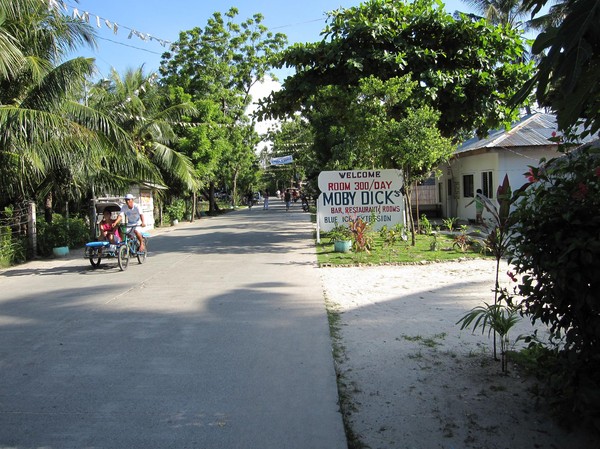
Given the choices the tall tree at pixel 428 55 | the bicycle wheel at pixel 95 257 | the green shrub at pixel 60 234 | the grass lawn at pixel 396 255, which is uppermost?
the tall tree at pixel 428 55

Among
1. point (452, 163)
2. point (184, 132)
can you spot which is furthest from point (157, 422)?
point (184, 132)

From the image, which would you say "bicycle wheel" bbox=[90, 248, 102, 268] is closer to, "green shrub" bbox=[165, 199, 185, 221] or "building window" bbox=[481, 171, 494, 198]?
"building window" bbox=[481, 171, 494, 198]

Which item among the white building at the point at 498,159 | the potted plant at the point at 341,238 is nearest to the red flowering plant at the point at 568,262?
the potted plant at the point at 341,238

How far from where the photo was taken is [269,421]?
3553 millimetres

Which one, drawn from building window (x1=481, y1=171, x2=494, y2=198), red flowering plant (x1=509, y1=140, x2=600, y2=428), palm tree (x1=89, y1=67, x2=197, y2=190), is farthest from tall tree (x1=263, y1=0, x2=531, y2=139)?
red flowering plant (x1=509, y1=140, x2=600, y2=428)

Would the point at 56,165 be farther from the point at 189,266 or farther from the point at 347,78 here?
the point at 347,78

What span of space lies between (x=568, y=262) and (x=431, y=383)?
178 cm

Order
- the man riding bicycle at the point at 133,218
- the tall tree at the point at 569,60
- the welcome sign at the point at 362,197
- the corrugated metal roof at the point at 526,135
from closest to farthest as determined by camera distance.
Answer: the tall tree at the point at 569,60 < the man riding bicycle at the point at 133,218 < the welcome sign at the point at 362,197 < the corrugated metal roof at the point at 526,135

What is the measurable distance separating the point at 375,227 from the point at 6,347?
35.1ft

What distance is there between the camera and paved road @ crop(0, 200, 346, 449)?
343 cm

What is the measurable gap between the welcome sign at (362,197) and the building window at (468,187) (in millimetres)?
8237

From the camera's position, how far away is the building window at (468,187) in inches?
834

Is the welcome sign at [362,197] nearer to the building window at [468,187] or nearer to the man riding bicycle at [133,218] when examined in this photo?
the man riding bicycle at [133,218]

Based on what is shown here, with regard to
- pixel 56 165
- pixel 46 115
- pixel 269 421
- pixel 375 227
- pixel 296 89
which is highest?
pixel 296 89
